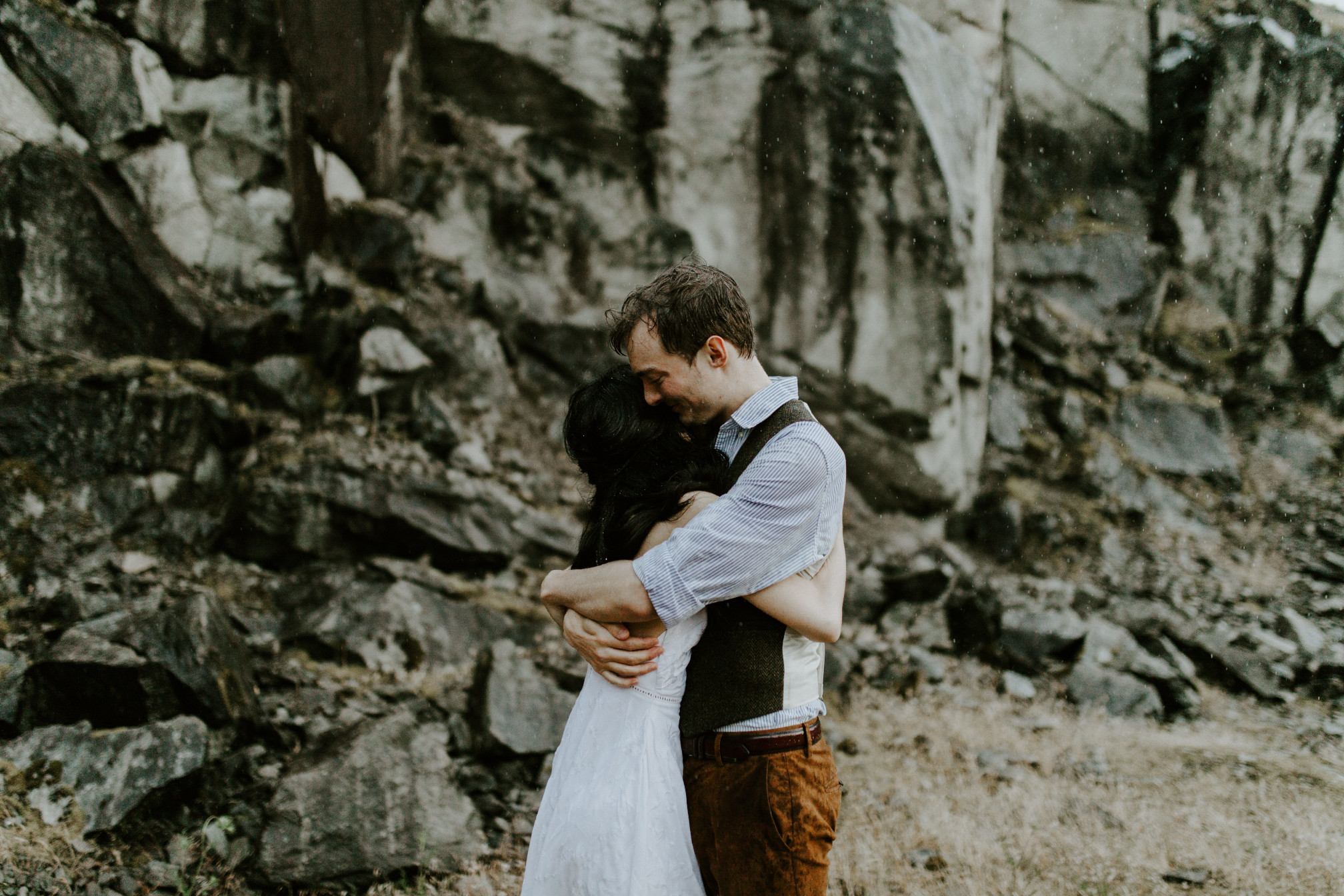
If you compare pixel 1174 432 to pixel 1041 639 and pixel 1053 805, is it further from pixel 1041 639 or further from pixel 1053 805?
pixel 1053 805

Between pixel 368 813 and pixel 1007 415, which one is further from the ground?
pixel 1007 415

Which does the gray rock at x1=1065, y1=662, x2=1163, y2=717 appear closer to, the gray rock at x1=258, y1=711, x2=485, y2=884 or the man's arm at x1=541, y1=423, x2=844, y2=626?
the gray rock at x1=258, y1=711, x2=485, y2=884

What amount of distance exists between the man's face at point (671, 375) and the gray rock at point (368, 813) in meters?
3.16

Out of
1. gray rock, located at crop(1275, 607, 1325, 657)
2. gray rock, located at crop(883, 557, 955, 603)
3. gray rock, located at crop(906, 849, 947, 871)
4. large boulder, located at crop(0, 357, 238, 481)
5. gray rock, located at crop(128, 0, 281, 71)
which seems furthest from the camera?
gray rock, located at crop(883, 557, 955, 603)

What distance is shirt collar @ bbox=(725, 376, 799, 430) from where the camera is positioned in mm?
2432

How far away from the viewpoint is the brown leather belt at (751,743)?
7.36 ft

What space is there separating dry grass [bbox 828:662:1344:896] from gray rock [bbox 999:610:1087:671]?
0.73 m

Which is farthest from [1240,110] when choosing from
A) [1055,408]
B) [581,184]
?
[581,184]

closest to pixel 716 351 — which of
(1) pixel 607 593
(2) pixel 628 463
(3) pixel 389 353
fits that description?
(2) pixel 628 463

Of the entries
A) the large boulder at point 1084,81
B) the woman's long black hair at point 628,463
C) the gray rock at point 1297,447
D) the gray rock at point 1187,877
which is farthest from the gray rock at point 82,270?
the gray rock at point 1297,447

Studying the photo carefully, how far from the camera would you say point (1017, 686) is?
25.1 feet

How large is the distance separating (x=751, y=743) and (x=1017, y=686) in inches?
251

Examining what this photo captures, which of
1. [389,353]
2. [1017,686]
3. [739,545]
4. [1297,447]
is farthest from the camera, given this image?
[1297,447]

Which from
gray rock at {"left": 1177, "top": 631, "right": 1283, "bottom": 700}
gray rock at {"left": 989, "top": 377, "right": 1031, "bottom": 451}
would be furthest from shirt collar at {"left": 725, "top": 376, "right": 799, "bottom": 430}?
gray rock at {"left": 989, "top": 377, "right": 1031, "bottom": 451}
